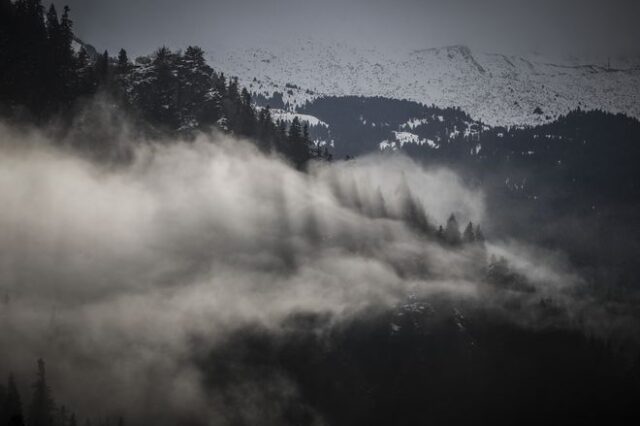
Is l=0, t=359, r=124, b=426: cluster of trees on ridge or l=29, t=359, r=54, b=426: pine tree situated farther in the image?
l=29, t=359, r=54, b=426: pine tree

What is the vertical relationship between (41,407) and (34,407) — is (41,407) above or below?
below

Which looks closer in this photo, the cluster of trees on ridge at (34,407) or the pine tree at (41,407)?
the cluster of trees on ridge at (34,407)

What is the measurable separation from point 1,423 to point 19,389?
30562 mm

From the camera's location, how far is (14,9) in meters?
197

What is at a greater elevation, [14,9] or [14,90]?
[14,9]

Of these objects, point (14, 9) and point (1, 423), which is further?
point (14, 9)

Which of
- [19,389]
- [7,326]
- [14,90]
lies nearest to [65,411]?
[19,389]

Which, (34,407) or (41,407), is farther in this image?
(41,407)

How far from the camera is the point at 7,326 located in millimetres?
199125

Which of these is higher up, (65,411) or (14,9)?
(14,9)

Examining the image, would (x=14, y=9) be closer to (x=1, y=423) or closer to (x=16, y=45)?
(x=16, y=45)

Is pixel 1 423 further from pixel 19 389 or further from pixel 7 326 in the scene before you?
pixel 7 326

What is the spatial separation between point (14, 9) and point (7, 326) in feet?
273

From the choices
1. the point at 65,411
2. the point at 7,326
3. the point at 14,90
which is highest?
the point at 14,90
